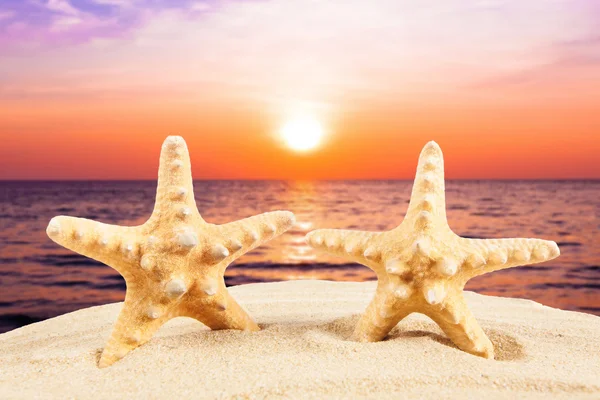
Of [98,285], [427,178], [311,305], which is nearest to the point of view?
[427,178]

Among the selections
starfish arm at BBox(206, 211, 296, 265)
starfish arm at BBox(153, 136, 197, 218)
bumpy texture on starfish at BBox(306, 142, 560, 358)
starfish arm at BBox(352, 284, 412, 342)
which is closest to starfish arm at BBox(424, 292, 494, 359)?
bumpy texture on starfish at BBox(306, 142, 560, 358)

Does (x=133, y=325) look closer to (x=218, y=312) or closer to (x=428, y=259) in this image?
(x=218, y=312)

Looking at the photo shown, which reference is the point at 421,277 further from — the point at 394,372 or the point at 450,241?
the point at 394,372

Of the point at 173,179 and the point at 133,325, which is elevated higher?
the point at 173,179

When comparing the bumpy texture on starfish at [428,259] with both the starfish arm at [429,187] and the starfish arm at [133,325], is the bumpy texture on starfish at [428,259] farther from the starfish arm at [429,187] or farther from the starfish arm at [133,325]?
the starfish arm at [133,325]

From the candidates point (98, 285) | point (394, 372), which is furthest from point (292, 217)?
point (98, 285)

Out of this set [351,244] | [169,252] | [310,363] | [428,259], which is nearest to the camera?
[310,363]

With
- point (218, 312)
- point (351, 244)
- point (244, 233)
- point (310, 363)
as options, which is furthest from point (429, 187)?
point (218, 312)
